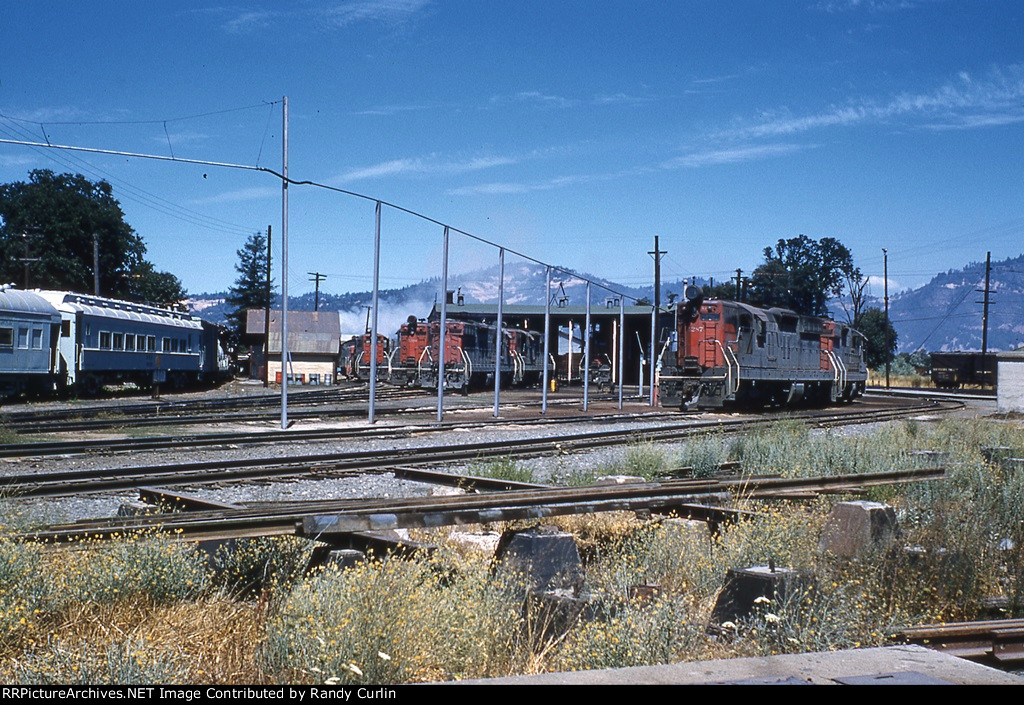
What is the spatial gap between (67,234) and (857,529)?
80.0 metres

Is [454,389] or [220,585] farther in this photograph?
[454,389]

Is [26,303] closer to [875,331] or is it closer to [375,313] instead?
[375,313]

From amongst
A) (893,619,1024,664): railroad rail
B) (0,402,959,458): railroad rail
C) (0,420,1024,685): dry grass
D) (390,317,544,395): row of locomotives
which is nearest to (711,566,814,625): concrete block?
(0,420,1024,685): dry grass

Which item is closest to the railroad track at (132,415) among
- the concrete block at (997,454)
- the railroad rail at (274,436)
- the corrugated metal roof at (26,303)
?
the railroad rail at (274,436)

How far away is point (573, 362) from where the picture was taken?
53156 mm

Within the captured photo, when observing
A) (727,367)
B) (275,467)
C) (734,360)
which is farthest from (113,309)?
(275,467)

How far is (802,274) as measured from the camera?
103625mm

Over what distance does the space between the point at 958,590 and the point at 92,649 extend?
5557mm

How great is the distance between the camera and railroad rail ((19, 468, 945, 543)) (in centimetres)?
595

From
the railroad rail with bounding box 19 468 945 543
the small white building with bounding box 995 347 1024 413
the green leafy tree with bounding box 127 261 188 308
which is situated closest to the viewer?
the railroad rail with bounding box 19 468 945 543

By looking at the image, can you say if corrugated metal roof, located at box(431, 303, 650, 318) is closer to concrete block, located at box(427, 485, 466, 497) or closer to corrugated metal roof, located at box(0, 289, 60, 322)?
corrugated metal roof, located at box(0, 289, 60, 322)

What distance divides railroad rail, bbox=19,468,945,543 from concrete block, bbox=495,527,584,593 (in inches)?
8.9
